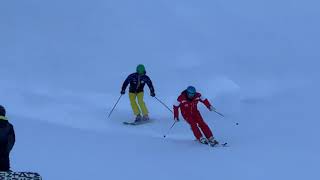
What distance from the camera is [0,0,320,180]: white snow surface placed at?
32.9 ft

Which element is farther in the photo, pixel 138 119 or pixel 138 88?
pixel 138 88

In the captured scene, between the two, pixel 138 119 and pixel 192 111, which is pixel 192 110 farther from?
pixel 138 119

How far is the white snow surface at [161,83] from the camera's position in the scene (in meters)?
10.0

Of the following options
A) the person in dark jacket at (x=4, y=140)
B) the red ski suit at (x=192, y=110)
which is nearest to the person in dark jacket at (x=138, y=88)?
the red ski suit at (x=192, y=110)

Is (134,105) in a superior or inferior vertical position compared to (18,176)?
superior

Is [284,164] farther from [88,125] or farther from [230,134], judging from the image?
[88,125]

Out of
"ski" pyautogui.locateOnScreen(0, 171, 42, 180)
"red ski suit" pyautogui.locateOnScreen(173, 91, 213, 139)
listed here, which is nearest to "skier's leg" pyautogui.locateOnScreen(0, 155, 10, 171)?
"ski" pyautogui.locateOnScreen(0, 171, 42, 180)

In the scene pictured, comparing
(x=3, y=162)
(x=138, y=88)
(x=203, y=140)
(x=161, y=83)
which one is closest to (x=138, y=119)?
(x=138, y=88)

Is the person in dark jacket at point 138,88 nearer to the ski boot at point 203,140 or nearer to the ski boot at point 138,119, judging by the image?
the ski boot at point 138,119

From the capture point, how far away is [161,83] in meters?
20.0

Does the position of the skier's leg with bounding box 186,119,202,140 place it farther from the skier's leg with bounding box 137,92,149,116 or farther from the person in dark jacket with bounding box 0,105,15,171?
the person in dark jacket with bounding box 0,105,15,171

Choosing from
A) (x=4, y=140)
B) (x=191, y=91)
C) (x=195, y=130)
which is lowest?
(x=4, y=140)

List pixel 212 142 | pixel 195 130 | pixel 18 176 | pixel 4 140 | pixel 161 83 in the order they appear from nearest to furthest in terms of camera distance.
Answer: pixel 18 176
pixel 4 140
pixel 212 142
pixel 195 130
pixel 161 83

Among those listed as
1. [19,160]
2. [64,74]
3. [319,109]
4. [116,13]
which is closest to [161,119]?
[319,109]
